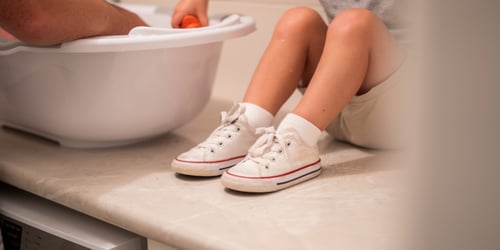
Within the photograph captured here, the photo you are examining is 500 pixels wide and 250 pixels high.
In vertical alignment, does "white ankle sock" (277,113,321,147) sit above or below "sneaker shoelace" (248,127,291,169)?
above

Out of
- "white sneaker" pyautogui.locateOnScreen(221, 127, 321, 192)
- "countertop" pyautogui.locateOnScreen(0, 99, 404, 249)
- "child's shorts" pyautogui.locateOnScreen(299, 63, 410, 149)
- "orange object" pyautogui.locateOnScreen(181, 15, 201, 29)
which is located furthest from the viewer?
"orange object" pyautogui.locateOnScreen(181, 15, 201, 29)

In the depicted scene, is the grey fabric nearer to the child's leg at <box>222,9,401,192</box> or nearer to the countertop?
the child's leg at <box>222,9,401,192</box>

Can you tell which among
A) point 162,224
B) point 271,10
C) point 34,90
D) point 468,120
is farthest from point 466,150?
point 271,10

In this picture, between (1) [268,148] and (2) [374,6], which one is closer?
(1) [268,148]

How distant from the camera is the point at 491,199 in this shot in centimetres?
24

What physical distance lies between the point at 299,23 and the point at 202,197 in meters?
0.30

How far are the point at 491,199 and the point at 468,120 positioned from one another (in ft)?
0.11

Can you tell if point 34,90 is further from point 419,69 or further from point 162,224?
point 419,69

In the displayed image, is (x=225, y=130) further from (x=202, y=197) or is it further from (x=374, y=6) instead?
(x=374, y=6)

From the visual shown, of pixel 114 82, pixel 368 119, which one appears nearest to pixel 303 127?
pixel 368 119

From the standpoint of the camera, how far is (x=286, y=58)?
2.80 feet

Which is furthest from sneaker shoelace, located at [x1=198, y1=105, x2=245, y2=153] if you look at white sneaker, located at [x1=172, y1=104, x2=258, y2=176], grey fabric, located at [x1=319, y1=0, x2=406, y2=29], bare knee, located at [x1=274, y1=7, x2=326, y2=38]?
grey fabric, located at [x1=319, y1=0, x2=406, y2=29]

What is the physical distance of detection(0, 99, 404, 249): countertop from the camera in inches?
24.2

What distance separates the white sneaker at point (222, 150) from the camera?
0.77 metres
